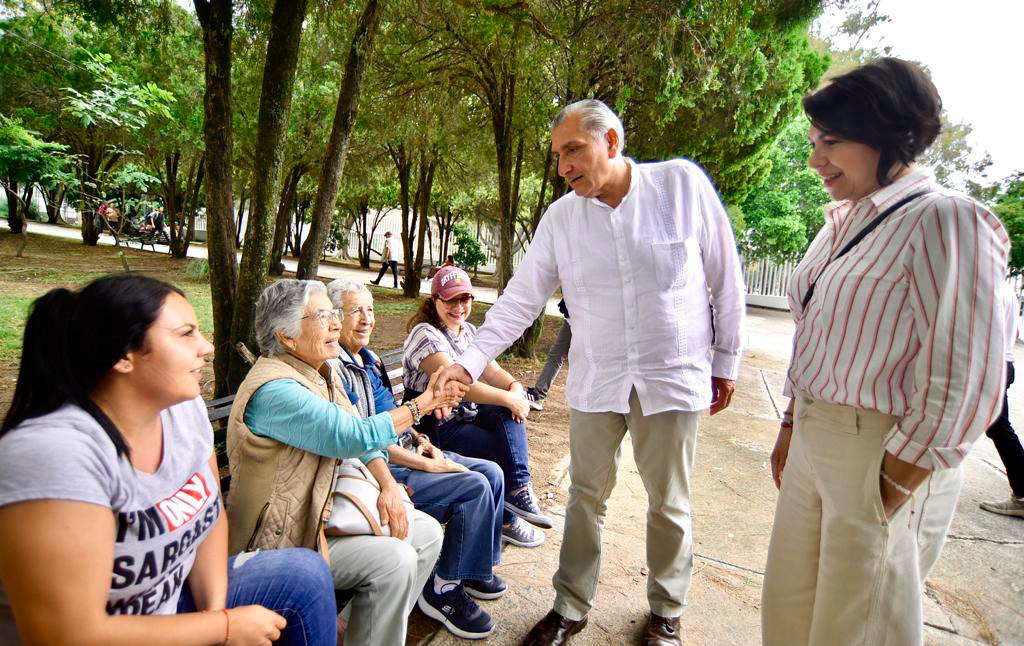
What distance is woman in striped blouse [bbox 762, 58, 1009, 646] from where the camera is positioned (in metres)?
1.40

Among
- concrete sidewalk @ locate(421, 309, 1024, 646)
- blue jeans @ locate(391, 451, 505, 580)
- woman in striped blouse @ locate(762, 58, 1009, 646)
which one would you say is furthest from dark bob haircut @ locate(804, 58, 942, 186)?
concrete sidewalk @ locate(421, 309, 1024, 646)

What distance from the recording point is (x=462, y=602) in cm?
261

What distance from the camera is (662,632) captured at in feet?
8.27

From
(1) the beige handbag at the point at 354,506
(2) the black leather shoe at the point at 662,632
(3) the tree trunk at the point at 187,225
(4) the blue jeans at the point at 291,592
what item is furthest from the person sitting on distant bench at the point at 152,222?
(2) the black leather shoe at the point at 662,632

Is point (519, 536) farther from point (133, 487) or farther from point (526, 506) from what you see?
point (133, 487)

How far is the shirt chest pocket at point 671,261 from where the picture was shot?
2.35 m

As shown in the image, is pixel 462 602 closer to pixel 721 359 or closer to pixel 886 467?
pixel 721 359

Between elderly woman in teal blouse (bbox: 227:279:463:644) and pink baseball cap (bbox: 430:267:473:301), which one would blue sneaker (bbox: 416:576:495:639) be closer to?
elderly woman in teal blouse (bbox: 227:279:463:644)

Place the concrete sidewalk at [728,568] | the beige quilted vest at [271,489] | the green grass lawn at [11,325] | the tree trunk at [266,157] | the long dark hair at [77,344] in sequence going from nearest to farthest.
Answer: the long dark hair at [77,344], the beige quilted vest at [271,489], the concrete sidewalk at [728,568], the tree trunk at [266,157], the green grass lawn at [11,325]

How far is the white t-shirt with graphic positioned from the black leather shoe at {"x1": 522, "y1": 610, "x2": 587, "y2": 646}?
4.60 feet

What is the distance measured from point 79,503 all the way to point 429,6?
699cm

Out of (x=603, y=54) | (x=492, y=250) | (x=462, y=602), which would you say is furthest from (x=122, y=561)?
(x=492, y=250)

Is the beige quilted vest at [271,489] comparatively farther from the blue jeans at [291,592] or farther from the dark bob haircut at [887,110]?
the dark bob haircut at [887,110]

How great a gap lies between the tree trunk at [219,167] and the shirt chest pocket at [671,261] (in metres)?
2.76
